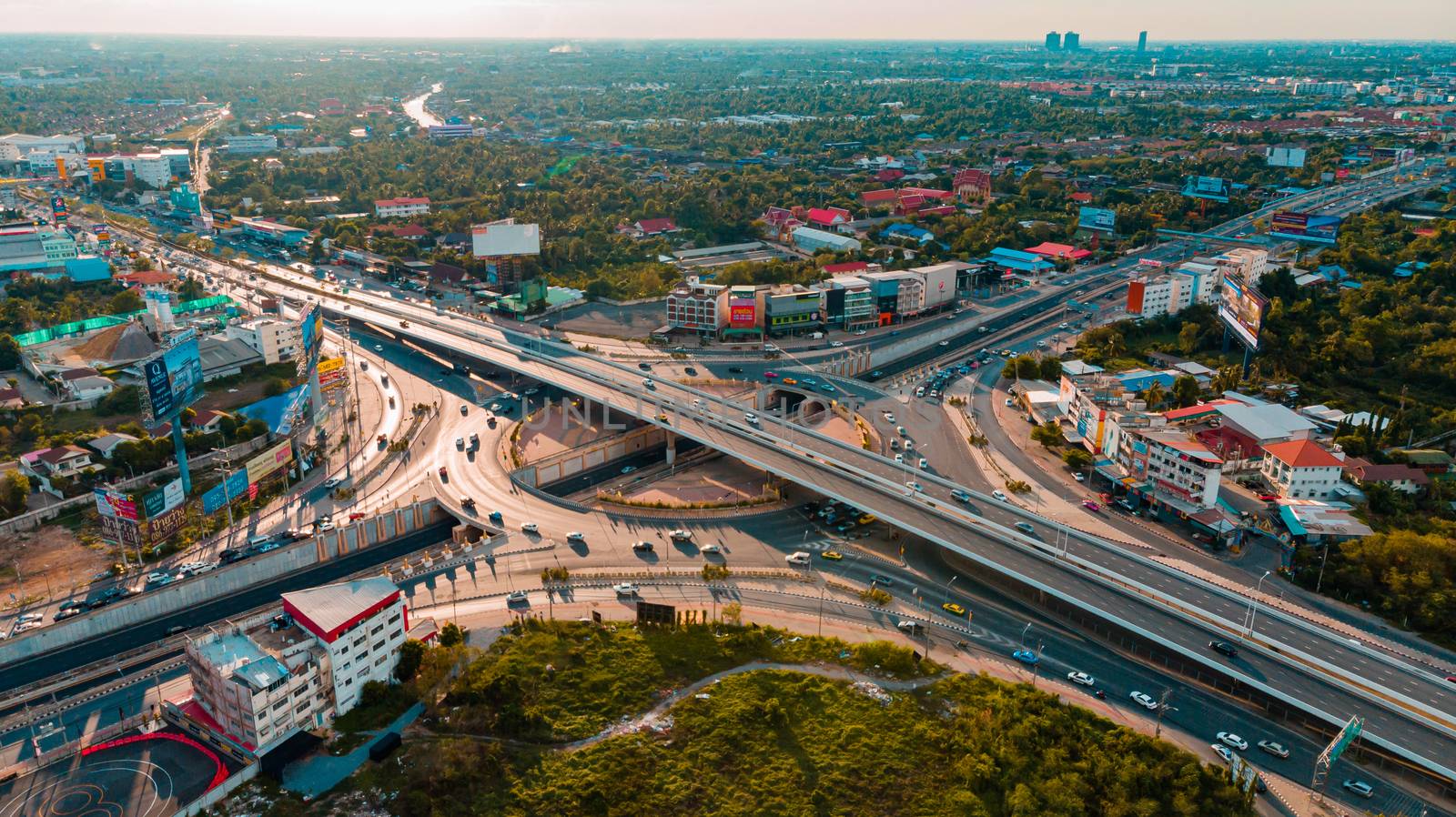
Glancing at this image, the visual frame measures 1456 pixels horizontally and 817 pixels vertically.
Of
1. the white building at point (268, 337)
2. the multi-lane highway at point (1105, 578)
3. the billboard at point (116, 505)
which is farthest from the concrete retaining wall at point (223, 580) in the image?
the white building at point (268, 337)

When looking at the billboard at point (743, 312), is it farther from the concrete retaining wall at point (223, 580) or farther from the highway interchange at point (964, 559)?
the concrete retaining wall at point (223, 580)

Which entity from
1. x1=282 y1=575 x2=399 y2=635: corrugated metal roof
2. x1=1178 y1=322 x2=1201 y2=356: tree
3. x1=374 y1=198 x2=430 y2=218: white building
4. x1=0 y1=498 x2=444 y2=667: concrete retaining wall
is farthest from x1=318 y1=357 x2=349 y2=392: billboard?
x1=1178 y1=322 x2=1201 y2=356: tree

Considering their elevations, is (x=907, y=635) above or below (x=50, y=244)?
below

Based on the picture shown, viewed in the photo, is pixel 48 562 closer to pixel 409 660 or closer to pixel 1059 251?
pixel 409 660

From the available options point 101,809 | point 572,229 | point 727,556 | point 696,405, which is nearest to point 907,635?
point 727,556

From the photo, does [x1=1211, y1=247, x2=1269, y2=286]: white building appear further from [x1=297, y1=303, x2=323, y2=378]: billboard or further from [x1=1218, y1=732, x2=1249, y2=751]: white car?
[x1=297, y1=303, x2=323, y2=378]: billboard

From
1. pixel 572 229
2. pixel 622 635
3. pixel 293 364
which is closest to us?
pixel 622 635

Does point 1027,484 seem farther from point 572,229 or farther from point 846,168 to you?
point 846,168

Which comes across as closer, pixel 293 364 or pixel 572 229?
pixel 293 364

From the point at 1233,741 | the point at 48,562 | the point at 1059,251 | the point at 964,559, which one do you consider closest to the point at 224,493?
the point at 48,562
